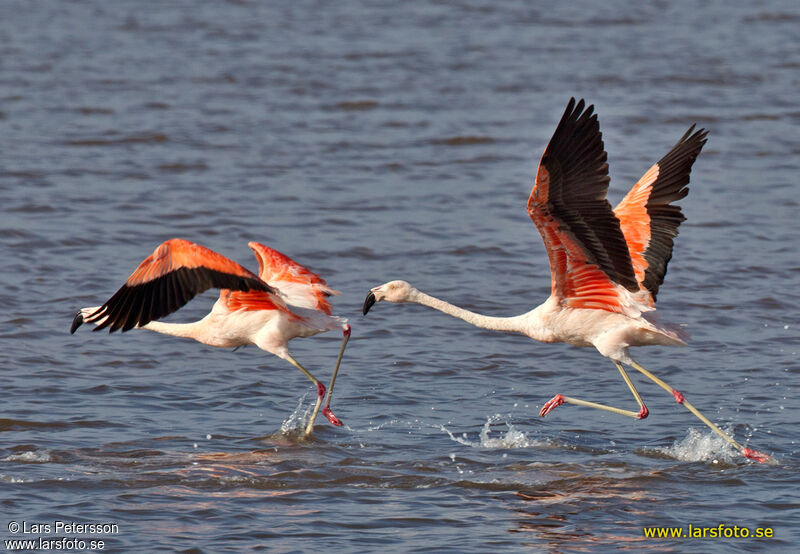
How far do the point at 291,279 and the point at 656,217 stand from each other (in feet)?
9.37

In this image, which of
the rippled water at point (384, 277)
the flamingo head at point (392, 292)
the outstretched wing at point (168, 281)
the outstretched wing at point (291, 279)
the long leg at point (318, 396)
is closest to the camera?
the rippled water at point (384, 277)

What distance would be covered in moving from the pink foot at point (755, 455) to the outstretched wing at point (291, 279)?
3.29 meters

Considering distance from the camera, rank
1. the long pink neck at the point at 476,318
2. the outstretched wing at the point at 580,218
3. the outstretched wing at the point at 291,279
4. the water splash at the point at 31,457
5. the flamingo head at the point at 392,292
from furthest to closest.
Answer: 1. the outstretched wing at the point at 291,279
2. the long pink neck at the point at 476,318
3. the flamingo head at the point at 392,292
4. the water splash at the point at 31,457
5. the outstretched wing at the point at 580,218

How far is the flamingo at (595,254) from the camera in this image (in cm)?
771

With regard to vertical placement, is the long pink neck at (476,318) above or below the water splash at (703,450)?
above

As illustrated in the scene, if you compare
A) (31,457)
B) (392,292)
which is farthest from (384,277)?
(31,457)

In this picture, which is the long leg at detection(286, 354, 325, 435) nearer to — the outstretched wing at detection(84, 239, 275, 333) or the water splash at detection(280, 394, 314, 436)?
the water splash at detection(280, 394, 314, 436)

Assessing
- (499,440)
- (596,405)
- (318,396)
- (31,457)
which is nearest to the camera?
(31,457)

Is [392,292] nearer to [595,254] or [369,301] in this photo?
[369,301]

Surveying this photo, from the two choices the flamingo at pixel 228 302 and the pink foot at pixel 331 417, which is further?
the pink foot at pixel 331 417

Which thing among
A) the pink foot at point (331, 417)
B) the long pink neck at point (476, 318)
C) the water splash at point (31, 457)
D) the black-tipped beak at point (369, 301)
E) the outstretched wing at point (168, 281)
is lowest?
the pink foot at point (331, 417)

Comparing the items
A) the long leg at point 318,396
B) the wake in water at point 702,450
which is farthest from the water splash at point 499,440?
the long leg at point 318,396

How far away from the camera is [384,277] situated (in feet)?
42.0

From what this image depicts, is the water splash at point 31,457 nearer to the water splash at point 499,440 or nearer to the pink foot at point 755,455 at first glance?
the water splash at point 499,440
